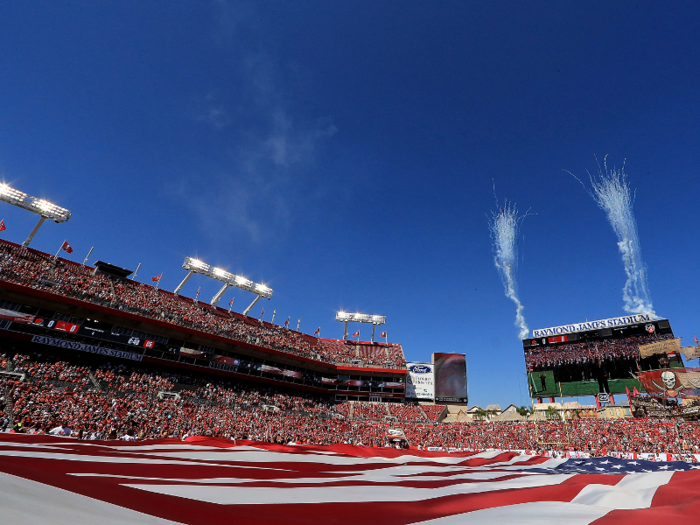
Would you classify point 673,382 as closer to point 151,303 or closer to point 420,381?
point 420,381

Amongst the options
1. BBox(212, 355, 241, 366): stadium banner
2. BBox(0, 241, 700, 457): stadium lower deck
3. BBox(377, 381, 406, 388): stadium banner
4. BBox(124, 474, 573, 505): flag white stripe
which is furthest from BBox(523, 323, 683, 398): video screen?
BBox(124, 474, 573, 505): flag white stripe

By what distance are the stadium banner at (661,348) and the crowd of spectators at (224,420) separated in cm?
1739

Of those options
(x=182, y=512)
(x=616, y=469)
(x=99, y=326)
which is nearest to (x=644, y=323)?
(x=616, y=469)

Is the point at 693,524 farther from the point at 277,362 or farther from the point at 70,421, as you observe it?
the point at 277,362

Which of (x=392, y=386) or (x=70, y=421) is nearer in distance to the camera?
(x=70, y=421)

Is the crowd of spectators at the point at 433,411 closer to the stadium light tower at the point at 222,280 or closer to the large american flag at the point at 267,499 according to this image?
the stadium light tower at the point at 222,280

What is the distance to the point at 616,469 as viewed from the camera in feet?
60.9

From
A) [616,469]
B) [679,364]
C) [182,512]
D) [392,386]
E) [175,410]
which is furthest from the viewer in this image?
[392,386]

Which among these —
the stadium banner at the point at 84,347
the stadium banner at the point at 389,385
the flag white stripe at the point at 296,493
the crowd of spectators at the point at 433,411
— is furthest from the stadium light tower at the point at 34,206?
the crowd of spectators at the point at 433,411

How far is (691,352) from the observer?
4753 centimetres

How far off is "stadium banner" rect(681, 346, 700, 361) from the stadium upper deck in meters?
42.0

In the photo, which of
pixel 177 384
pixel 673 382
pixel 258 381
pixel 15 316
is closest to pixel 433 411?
pixel 258 381

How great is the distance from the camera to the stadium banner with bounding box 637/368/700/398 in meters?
42.4

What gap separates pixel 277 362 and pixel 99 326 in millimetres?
24025
